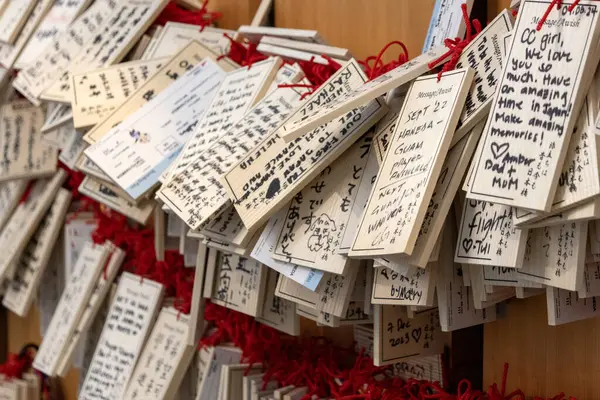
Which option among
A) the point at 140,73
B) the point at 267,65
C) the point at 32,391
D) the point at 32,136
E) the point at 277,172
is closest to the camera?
the point at 277,172

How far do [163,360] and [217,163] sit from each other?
401 mm

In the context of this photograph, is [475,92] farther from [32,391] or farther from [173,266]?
[32,391]

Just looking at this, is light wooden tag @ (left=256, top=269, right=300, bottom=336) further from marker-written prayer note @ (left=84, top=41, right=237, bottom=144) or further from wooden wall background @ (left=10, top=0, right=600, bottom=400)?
marker-written prayer note @ (left=84, top=41, right=237, bottom=144)

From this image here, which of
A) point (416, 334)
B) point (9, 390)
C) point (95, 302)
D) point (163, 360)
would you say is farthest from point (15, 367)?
point (416, 334)

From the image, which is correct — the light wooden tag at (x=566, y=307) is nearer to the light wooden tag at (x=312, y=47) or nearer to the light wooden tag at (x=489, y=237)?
the light wooden tag at (x=489, y=237)

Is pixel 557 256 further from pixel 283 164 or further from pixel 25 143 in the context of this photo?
pixel 25 143

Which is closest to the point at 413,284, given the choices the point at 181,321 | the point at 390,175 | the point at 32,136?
the point at 390,175

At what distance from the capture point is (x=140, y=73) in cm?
114

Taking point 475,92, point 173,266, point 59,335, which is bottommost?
point 59,335

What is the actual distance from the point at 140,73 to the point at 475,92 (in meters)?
0.56

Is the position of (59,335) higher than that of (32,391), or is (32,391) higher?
(59,335)

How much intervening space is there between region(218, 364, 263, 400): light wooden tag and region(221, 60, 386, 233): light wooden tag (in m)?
0.32

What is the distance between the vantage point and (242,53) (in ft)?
3.63

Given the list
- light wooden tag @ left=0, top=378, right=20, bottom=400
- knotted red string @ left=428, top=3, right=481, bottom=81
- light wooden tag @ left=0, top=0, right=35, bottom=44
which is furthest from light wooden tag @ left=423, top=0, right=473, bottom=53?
light wooden tag @ left=0, top=378, right=20, bottom=400
